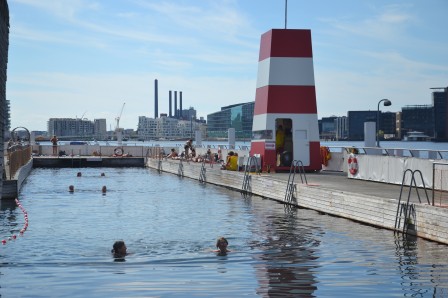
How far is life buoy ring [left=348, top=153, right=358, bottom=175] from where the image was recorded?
37156mm

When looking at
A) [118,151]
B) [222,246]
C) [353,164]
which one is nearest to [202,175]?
[353,164]

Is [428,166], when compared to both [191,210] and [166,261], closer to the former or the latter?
[191,210]

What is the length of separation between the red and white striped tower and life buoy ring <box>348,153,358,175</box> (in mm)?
3733

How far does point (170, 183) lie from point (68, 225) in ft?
76.6

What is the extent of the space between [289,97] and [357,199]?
1483cm

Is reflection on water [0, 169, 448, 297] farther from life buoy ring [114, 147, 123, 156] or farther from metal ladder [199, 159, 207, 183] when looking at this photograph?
life buoy ring [114, 147, 123, 156]

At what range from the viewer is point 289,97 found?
132 feet

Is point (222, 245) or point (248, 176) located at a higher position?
point (248, 176)

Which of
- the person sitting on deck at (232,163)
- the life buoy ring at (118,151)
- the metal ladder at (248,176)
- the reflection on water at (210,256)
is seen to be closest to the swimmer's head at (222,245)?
the reflection on water at (210,256)

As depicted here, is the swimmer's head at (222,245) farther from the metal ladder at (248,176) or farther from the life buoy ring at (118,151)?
the life buoy ring at (118,151)

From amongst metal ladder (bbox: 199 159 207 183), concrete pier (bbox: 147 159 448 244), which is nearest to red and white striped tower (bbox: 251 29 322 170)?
concrete pier (bbox: 147 159 448 244)

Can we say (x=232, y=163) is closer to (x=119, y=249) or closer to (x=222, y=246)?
(x=222, y=246)

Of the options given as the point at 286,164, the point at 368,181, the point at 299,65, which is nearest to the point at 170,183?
the point at 286,164

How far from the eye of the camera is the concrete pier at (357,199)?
21.2m
